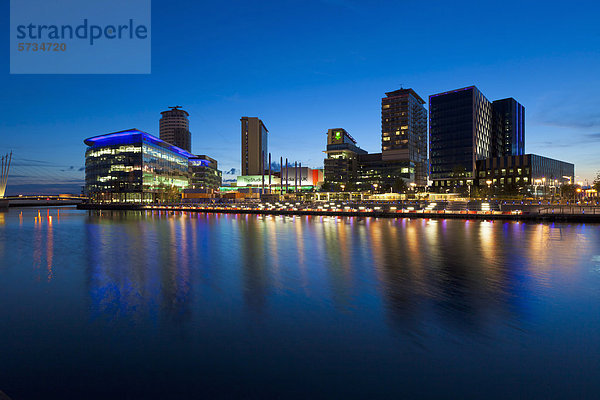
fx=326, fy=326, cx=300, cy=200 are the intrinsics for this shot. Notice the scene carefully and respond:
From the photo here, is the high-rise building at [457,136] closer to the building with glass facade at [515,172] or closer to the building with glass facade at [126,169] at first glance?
the building with glass facade at [515,172]

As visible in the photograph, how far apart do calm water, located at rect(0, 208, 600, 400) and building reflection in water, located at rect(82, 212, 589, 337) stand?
0.09 meters

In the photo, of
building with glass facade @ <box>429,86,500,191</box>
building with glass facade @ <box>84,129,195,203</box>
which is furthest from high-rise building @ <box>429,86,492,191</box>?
building with glass facade @ <box>84,129,195,203</box>

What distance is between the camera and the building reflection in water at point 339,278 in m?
9.71

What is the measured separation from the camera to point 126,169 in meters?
130

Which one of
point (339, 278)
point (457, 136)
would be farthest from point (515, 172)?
point (339, 278)

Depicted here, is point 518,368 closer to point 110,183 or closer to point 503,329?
point 503,329

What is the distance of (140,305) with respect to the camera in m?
10.2

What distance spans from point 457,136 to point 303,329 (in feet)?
570

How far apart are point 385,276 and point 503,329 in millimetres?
5796

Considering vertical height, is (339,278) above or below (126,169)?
below

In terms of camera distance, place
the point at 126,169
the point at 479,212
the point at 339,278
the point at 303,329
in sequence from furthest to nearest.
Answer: the point at 126,169, the point at 479,212, the point at 339,278, the point at 303,329

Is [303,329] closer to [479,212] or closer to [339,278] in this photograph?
[339,278]

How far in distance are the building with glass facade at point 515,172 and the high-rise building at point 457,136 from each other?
593cm

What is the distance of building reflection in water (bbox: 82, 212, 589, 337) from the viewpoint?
9.71m
